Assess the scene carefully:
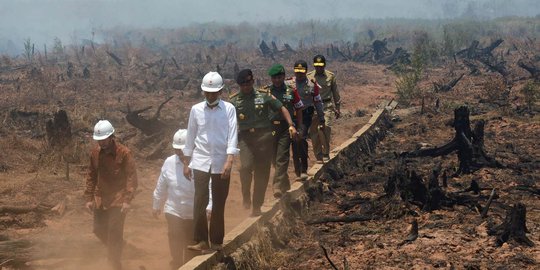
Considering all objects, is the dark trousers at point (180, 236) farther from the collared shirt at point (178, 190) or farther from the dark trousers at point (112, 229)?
the dark trousers at point (112, 229)

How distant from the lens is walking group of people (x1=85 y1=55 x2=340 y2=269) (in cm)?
594

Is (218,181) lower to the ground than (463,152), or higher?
higher

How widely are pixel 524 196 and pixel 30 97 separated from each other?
1929cm

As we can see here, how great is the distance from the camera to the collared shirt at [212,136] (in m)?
5.91

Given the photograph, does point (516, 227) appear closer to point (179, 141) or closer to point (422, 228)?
point (422, 228)

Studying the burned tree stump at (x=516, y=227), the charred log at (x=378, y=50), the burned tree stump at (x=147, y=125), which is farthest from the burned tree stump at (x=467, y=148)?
the charred log at (x=378, y=50)

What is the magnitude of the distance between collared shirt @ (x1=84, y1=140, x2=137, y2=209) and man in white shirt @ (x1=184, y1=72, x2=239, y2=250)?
114cm

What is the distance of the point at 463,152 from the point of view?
10.7 meters

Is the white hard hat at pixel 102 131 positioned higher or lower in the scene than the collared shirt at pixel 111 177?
higher

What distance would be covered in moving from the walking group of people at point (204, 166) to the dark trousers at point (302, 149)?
0.32m

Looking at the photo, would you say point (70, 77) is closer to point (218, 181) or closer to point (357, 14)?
point (218, 181)

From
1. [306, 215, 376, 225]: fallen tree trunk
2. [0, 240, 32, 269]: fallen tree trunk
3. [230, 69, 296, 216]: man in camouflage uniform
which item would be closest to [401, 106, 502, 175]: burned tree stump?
[306, 215, 376, 225]: fallen tree trunk

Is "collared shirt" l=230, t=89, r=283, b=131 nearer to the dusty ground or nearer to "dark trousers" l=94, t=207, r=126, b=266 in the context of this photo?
the dusty ground

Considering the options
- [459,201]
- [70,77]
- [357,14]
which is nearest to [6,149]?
[459,201]
